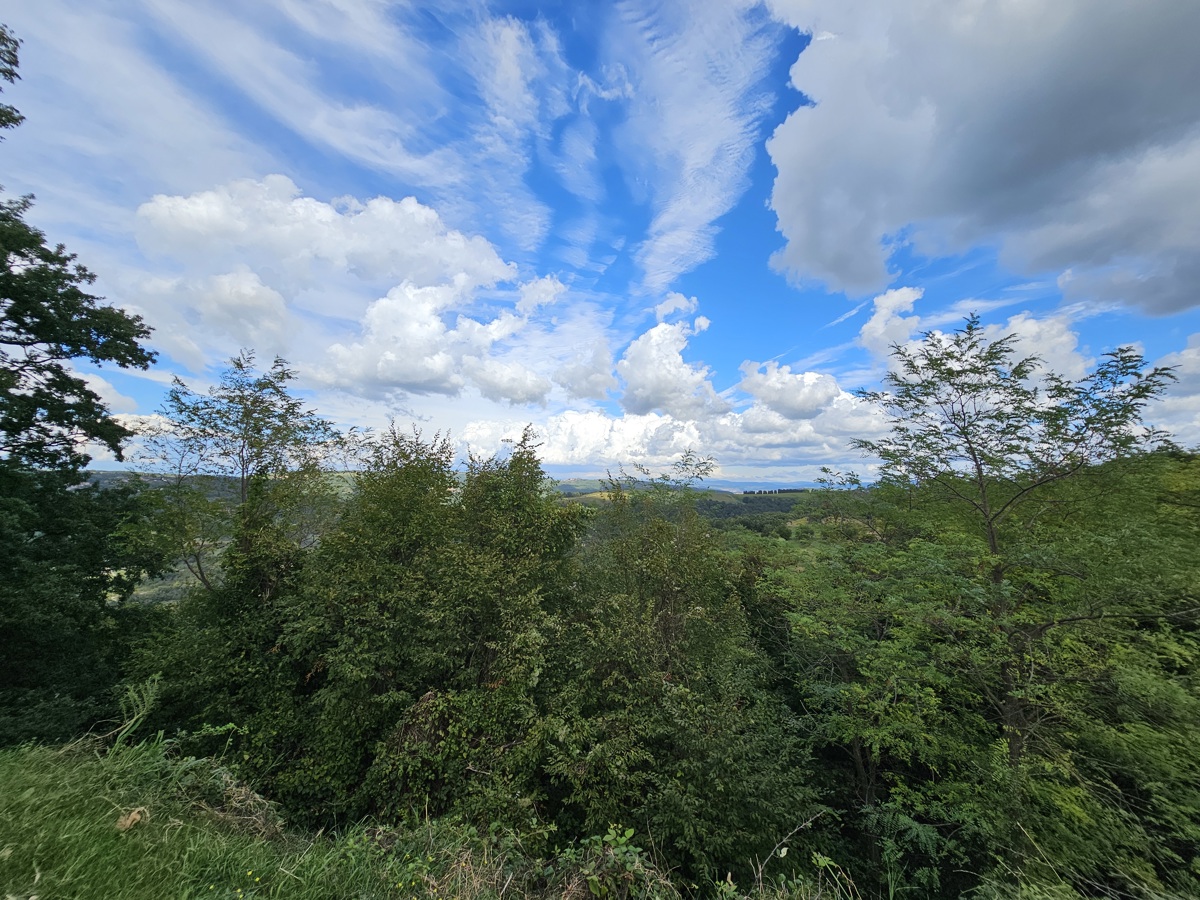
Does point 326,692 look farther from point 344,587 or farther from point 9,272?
point 9,272

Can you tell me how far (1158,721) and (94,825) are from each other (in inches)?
572

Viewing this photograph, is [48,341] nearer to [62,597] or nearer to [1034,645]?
[62,597]

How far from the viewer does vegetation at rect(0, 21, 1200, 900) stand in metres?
5.00

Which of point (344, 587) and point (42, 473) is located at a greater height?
point (42, 473)

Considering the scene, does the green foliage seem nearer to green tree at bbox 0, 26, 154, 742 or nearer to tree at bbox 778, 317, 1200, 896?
green tree at bbox 0, 26, 154, 742

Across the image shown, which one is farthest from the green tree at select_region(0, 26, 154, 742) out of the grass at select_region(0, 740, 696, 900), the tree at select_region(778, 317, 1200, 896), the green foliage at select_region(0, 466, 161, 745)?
the tree at select_region(778, 317, 1200, 896)

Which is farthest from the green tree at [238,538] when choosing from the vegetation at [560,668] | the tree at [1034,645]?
the tree at [1034,645]

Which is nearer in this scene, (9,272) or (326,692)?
(326,692)

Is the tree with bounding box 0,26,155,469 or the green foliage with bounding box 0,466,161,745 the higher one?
the tree with bounding box 0,26,155,469

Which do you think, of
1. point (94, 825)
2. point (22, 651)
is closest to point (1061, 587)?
point (94, 825)

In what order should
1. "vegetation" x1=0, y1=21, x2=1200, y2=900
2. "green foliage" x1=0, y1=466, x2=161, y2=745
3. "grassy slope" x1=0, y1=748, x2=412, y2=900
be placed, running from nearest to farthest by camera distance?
1. "grassy slope" x1=0, y1=748, x2=412, y2=900
2. "vegetation" x1=0, y1=21, x2=1200, y2=900
3. "green foliage" x1=0, y1=466, x2=161, y2=745

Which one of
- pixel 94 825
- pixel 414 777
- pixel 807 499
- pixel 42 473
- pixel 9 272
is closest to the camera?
pixel 94 825

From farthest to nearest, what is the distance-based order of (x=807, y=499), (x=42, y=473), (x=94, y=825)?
(x=807, y=499), (x=42, y=473), (x=94, y=825)

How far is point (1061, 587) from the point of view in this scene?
9.22 metres
